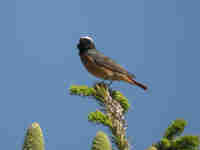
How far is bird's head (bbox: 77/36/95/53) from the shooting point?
5.62 metres

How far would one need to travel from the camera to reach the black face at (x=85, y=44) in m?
5.62

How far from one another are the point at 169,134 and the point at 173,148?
0.17 metres

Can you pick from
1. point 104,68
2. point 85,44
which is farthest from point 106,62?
point 85,44

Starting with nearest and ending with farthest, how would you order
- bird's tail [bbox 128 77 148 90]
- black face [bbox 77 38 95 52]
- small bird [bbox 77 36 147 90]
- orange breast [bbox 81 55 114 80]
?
bird's tail [bbox 128 77 148 90] → small bird [bbox 77 36 147 90] → orange breast [bbox 81 55 114 80] → black face [bbox 77 38 95 52]

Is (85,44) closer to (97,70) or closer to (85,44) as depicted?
(85,44)

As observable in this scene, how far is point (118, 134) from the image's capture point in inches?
59.4

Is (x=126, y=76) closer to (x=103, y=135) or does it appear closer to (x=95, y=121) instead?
(x=95, y=121)

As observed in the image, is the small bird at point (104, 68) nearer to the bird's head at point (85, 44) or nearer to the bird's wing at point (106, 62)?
the bird's wing at point (106, 62)

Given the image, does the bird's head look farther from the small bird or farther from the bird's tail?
the bird's tail

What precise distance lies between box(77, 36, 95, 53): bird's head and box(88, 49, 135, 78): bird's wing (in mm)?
243

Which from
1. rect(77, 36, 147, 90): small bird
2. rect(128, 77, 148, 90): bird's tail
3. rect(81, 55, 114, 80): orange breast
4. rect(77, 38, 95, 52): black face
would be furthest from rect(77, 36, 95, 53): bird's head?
rect(128, 77, 148, 90): bird's tail

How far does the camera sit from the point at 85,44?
564 centimetres

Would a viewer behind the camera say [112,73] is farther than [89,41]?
No

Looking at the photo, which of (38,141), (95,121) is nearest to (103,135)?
(38,141)
